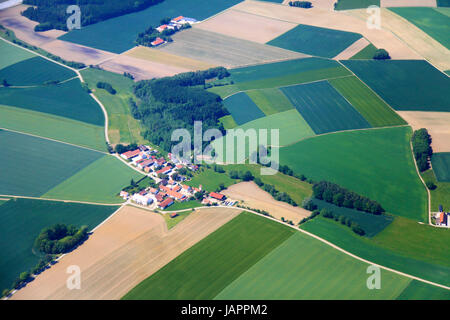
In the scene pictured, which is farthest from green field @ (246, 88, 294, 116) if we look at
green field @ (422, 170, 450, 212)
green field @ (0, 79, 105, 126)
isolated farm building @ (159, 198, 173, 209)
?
isolated farm building @ (159, 198, 173, 209)

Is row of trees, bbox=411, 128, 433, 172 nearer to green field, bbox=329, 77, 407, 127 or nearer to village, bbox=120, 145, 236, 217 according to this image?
green field, bbox=329, 77, 407, 127

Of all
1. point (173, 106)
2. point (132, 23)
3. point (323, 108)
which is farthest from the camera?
point (132, 23)

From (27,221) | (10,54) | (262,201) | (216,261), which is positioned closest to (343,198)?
(262,201)

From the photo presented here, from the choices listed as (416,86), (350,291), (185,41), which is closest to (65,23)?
(185,41)

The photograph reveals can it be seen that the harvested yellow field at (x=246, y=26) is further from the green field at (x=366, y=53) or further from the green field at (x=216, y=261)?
the green field at (x=216, y=261)

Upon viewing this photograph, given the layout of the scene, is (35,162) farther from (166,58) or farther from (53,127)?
(166,58)

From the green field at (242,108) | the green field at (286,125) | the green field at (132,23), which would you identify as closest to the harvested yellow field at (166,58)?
the green field at (132,23)

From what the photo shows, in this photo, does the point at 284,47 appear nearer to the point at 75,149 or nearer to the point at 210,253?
the point at 75,149
